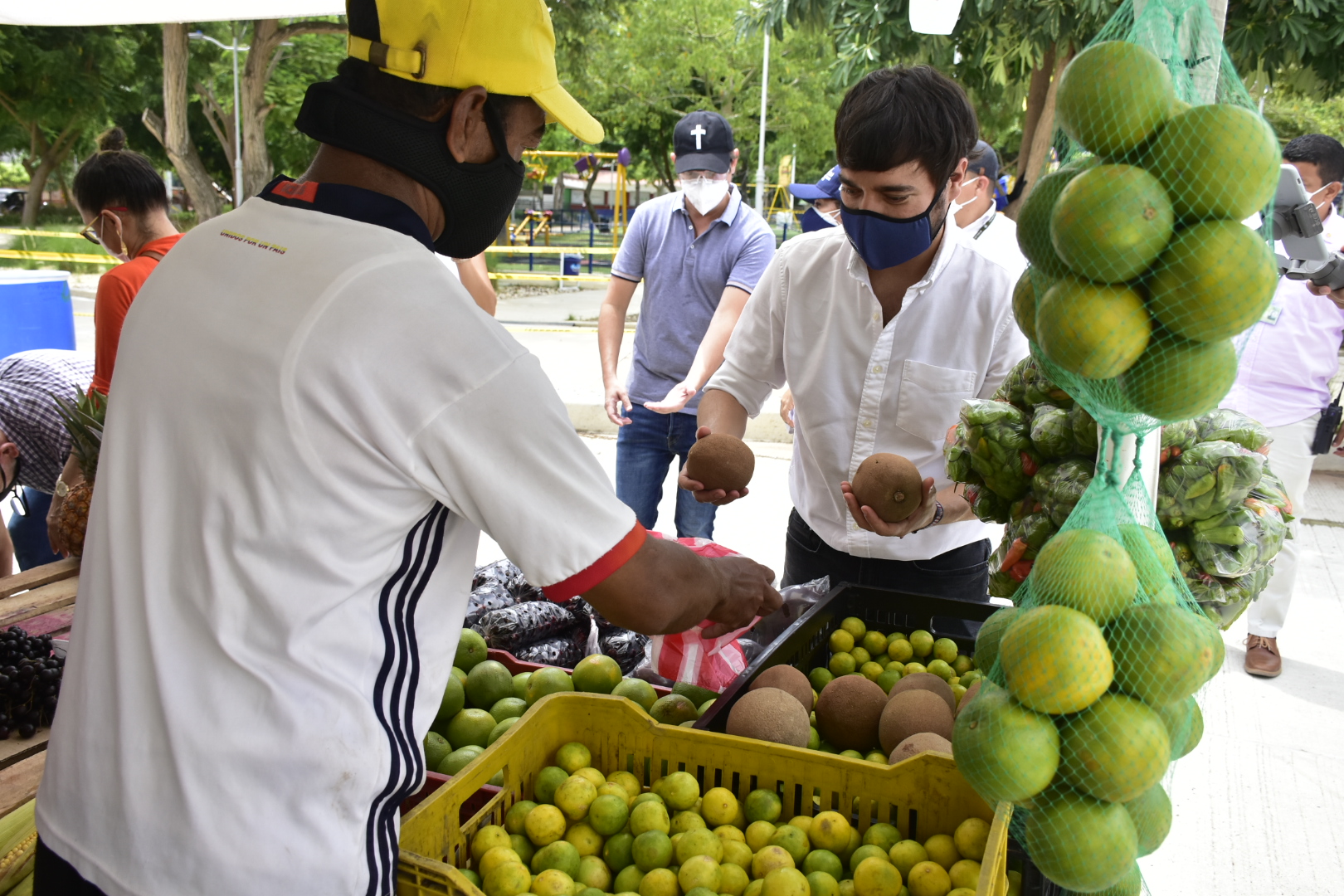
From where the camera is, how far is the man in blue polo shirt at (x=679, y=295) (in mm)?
4582

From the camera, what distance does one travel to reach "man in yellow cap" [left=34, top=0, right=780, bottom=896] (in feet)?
4.18

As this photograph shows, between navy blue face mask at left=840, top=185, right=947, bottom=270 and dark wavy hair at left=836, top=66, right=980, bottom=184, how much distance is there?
12 cm

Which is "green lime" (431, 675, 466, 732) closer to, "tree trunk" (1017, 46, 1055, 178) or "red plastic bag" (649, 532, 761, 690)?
"red plastic bag" (649, 532, 761, 690)

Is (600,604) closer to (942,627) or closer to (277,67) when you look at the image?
(942,627)

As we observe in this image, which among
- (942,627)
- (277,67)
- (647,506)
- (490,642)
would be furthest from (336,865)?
(277,67)

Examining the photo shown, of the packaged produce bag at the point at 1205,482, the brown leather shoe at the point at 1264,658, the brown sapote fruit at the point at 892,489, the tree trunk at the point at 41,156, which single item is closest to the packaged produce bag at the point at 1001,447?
the packaged produce bag at the point at 1205,482

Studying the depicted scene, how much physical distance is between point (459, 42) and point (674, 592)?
34.0 inches

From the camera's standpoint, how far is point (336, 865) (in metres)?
1.37

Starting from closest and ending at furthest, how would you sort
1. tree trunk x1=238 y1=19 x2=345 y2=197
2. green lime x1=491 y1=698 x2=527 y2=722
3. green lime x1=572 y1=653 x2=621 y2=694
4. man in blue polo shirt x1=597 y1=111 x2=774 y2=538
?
green lime x1=491 y1=698 x2=527 y2=722 < green lime x1=572 y1=653 x2=621 y2=694 < man in blue polo shirt x1=597 y1=111 x2=774 y2=538 < tree trunk x1=238 y1=19 x2=345 y2=197

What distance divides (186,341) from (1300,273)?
454 centimetres

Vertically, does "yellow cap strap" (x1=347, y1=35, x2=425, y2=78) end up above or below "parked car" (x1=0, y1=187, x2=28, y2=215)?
above

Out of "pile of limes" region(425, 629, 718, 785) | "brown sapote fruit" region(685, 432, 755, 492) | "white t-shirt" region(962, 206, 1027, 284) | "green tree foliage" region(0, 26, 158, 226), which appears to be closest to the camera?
"pile of limes" region(425, 629, 718, 785)

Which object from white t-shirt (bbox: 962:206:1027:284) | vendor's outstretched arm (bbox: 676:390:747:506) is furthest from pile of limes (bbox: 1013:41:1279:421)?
white t-shirt (bbox: 962:206:1027:284)

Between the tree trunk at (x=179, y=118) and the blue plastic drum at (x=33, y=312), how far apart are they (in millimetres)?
9285
